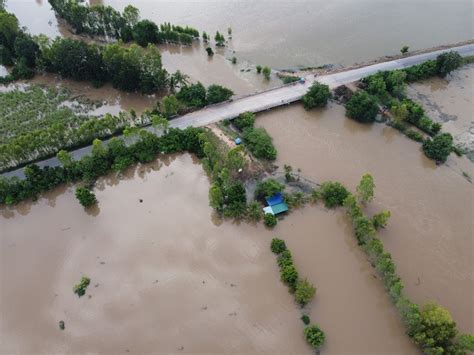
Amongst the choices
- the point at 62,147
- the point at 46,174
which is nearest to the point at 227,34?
the point at 62,147

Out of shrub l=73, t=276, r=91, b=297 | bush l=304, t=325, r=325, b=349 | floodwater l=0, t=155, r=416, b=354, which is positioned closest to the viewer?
bush l=304, t=325, r=325, b=349

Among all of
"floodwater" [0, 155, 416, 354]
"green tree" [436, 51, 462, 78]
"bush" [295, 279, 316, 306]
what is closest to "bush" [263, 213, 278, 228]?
"floodwater" [0, 155, 416, 354]

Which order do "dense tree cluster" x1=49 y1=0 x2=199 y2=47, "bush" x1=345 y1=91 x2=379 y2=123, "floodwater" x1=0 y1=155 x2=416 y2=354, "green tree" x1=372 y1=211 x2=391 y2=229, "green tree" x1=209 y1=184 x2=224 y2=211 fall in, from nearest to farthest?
"floodwater" x1=0 y1=155 x2=416 y2=354
"green tree" x1=372 y1=211 x2=391 y2=229
"green tree" x1=209 y1=184 x2=224 y2=211
"bush" x1=345 y1=91 x2=379 y2=123
"dense tree cluster" x1=49 y1=0 x2=199 y2=47

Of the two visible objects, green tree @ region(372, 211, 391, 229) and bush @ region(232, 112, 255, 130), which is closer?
green tree @ region(372, 211, 391, 229)

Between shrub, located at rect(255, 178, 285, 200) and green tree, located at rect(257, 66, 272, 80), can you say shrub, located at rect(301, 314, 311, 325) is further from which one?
green tree, located at rect(257, 66, 272, 80)

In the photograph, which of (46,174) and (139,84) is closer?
(46,174)

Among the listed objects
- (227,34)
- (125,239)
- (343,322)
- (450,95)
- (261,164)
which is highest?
(227,34)

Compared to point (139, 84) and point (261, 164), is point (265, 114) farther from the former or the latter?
point (139, 84)
